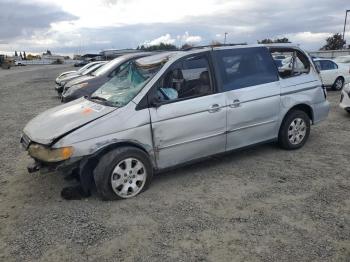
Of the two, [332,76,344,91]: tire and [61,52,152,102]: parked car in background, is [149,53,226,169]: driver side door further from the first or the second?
[332,76,344,91]: tire

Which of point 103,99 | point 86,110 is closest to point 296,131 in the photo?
point 103,99

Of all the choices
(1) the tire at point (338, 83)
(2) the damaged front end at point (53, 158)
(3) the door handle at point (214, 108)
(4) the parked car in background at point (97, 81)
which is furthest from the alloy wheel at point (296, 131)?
(1) the tire at point (338, 83)

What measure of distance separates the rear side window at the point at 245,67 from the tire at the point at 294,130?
0.73 meters

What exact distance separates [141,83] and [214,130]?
1.19 m

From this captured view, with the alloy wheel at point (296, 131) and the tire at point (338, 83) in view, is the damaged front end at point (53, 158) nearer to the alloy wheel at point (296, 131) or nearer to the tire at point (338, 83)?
the alloy wheel at point (296, 131)

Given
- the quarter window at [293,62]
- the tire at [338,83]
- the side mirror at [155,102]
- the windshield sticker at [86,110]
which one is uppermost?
the quarter window at [293,62]

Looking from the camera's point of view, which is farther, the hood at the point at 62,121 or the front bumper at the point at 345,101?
the front bumper at the point at 345,101

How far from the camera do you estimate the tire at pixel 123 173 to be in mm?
4250

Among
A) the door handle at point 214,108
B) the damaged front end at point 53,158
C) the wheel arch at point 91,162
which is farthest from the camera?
the door handle at point 214,108

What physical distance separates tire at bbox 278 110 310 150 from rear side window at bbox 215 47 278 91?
729 millimetres

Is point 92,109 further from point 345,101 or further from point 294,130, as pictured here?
point 345,101

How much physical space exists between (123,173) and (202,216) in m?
1.09

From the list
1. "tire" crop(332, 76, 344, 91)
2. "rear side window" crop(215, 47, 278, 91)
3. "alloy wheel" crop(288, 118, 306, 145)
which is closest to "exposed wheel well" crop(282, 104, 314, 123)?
"alloy wheel" crop(288, 118, 306, 145)

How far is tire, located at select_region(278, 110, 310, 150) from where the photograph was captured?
5887 mm
